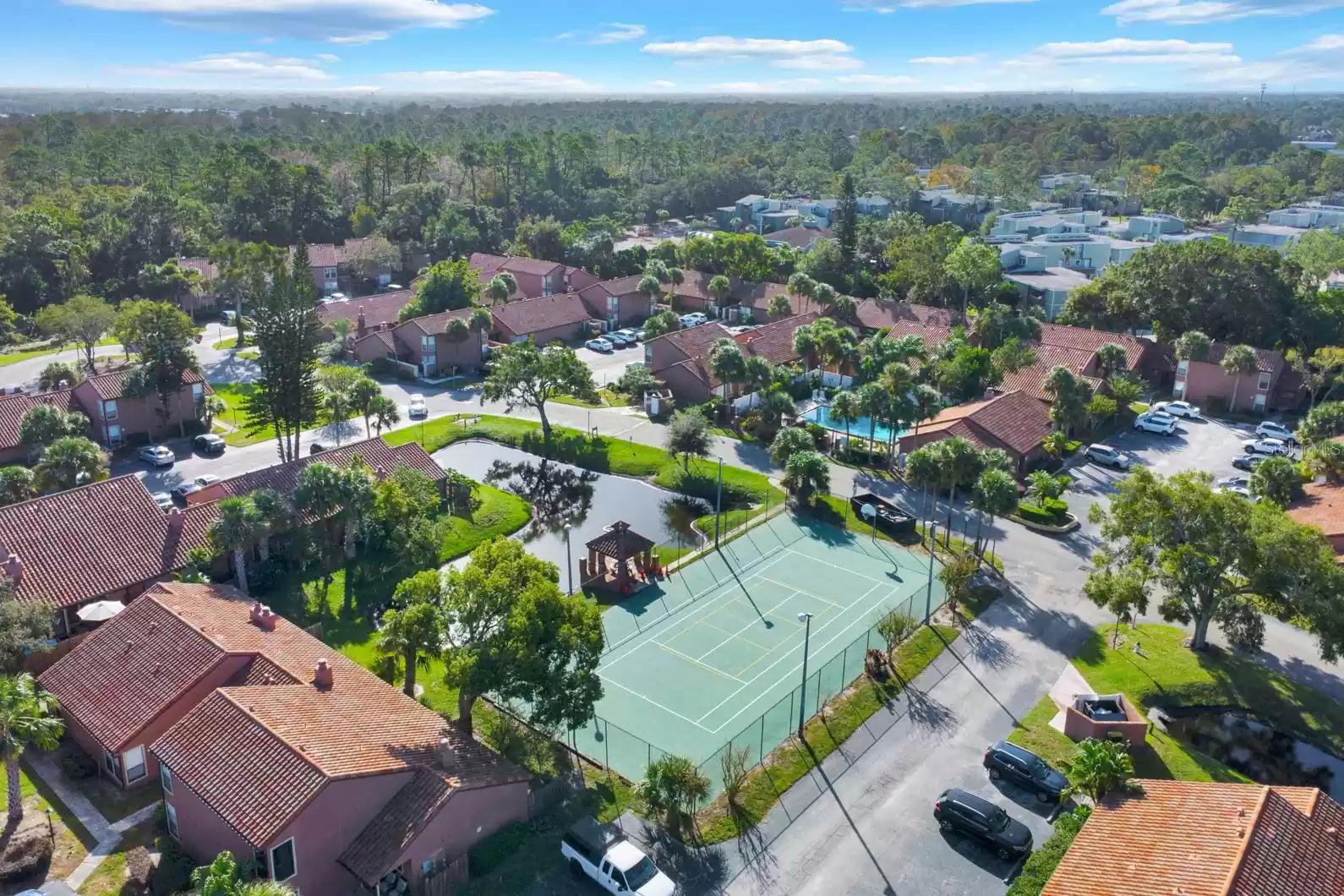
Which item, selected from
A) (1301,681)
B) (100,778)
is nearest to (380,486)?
(100,778)

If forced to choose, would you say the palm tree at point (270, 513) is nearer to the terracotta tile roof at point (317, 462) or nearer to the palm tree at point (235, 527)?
the palm tree at point (235, 527)

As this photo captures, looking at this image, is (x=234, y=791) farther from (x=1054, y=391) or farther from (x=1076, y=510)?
(x=1054, y=391)

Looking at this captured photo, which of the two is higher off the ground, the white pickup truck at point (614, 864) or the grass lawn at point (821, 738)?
the white pickup truck at point (614, 864)

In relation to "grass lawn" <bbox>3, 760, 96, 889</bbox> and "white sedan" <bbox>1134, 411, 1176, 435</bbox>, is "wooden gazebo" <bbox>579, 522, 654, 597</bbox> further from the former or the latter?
"white sedan" <bbox>1134, 411, 1176, 435</bbox>

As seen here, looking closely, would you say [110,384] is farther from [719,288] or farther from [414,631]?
[719,288]

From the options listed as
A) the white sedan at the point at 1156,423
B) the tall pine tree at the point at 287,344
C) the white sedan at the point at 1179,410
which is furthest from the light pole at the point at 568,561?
the white sedan at the point at 1179,410

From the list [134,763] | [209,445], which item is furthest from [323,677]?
[209,445]
